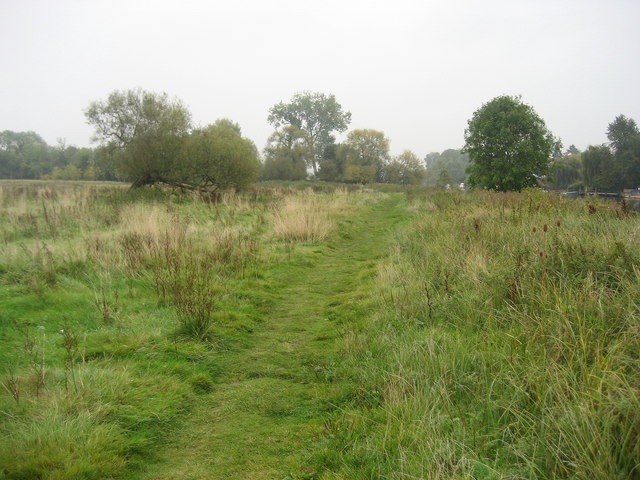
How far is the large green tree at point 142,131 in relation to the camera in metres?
21.0

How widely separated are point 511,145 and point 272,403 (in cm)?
3744

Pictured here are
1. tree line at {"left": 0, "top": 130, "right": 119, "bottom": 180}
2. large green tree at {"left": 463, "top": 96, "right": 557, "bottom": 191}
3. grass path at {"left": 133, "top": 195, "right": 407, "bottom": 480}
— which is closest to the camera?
grass path at {"left": 133, "top": 195, "right": 407, "bottom": 480}

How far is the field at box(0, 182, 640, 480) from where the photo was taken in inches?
99.4

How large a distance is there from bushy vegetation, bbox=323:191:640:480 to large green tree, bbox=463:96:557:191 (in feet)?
107

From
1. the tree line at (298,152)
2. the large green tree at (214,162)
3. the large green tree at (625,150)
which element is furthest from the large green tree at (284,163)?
the large green tree at (625,150)

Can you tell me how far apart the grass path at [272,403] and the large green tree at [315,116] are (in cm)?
7576

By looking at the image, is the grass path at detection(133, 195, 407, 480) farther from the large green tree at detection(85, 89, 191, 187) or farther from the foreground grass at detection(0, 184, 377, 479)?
the large green tree at detection(85, 89, 191, 187)

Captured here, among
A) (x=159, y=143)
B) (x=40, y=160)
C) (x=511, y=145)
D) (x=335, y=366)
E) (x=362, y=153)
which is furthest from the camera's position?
(x=40, y=160)

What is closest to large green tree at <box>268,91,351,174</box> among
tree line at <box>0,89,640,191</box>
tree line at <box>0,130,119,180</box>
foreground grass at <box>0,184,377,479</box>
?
tree line at <box>0,89,640,191</box>

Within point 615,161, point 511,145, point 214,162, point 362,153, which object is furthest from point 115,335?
point 615,161

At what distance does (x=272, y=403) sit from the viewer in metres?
3.71

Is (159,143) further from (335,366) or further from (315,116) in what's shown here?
(315,116)


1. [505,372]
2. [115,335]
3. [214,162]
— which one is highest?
[214,162]

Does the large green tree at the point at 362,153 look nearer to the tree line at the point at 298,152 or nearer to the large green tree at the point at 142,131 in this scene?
the tree line at the point at 298,152
